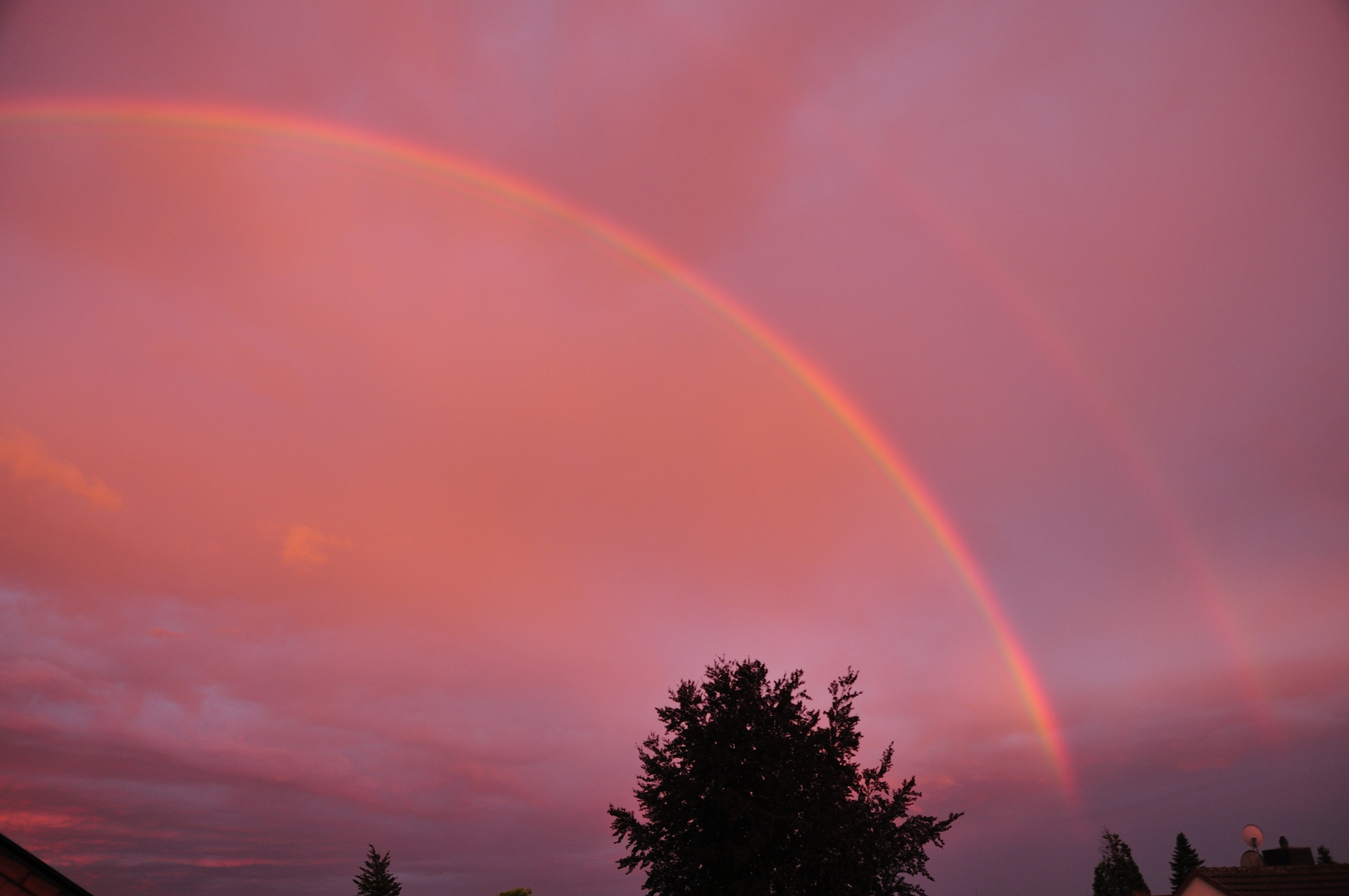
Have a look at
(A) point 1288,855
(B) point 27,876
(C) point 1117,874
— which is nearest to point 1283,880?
(A) point 1288,855

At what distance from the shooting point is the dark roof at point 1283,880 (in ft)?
90.0

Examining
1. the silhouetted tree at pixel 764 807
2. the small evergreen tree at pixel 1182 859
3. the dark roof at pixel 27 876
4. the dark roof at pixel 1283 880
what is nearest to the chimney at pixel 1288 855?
the dark roof at pixel 1283 880

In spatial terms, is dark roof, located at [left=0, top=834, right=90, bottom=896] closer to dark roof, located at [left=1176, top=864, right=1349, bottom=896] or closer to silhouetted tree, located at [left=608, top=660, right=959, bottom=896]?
silhouetted tree, located at [left=608, top=660, right=959, bottom=896]

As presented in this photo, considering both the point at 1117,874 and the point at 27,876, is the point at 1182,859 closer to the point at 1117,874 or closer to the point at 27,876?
the point at 1117,874

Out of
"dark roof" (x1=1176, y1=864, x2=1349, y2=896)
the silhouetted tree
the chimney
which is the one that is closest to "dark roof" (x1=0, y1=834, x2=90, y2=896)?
the silhouetted tree

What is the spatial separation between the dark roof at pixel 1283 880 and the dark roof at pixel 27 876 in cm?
3545

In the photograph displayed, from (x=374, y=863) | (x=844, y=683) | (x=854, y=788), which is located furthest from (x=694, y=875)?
(x=374, y=863)

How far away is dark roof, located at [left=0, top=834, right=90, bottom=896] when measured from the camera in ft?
32.0

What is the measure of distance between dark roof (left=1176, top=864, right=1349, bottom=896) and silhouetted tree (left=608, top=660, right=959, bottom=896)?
38.1ft

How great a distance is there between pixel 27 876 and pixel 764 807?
20.2 m

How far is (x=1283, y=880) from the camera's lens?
28656mm

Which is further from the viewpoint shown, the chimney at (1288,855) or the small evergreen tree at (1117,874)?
the small evergreen tree at (1117,874)

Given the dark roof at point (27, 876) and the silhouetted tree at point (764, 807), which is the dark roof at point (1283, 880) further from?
the dark roof at point (27, 876)

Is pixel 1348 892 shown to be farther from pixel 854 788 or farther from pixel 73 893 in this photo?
pixel 73 893
